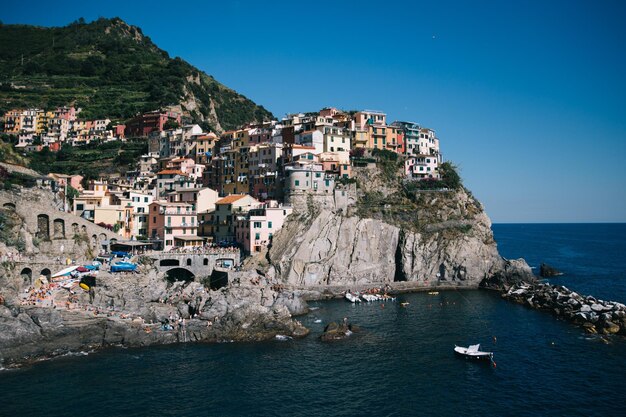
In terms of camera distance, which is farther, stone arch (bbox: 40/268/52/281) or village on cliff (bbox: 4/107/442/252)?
village on cliff (bbox: 4/107/442/252)

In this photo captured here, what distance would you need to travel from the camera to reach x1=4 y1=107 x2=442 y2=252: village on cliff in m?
71.4

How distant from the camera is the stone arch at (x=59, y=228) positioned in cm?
6109

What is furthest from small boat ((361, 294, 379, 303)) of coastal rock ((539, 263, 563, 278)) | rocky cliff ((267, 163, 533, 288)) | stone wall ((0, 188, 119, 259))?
coastal rock ((539, 263, 563, 278))

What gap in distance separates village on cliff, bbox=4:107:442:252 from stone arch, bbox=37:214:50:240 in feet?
26.8

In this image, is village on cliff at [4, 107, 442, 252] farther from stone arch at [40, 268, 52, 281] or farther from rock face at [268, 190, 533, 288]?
stone arch at [40, 268, 52, 281]

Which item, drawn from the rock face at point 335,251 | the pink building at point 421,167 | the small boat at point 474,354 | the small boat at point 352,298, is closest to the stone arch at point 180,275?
the rock face at point 335,251

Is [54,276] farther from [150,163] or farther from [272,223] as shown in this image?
[150,163]

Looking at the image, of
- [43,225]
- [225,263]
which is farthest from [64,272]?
[225,263]

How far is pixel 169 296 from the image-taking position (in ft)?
184

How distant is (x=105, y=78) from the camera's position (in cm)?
14125

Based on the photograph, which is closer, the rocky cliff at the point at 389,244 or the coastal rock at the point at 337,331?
the coastal rock at the point at 337,331

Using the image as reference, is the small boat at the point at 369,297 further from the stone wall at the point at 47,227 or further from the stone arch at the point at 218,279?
the stone wall at the point at 47,227

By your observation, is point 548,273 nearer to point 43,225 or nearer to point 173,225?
point 173,225

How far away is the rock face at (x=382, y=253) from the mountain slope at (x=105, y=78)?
209 feet
